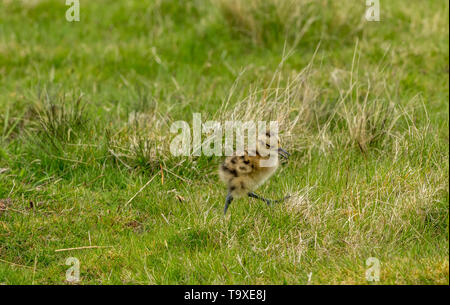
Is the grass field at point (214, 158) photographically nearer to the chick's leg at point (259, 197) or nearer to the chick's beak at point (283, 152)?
the chick's leg at point (259, 197)

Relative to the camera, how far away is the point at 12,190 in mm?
5848

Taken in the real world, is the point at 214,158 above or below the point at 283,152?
below

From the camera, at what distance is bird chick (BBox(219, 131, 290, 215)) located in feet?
17.9

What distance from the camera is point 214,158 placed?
6.41 metres

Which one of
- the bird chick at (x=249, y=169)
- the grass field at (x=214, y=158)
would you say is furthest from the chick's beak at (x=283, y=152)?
the grass field at (x=214, y=158)

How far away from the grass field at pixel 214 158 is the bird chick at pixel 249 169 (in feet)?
0.47

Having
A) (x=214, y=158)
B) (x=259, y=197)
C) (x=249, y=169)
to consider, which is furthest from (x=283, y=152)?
(x=214, y=158)

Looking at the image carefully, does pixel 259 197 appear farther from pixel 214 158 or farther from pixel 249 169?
pixel 214 158

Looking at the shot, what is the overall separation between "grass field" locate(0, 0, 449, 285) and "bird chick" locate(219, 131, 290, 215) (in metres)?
0.14

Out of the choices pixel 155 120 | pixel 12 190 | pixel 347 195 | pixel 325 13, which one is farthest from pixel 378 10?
pixel 12 190

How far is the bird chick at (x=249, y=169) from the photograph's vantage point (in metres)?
5.44

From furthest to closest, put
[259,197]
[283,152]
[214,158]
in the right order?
[214,158] < [283,152] < [259,197]

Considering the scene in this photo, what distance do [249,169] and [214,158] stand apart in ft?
3.18

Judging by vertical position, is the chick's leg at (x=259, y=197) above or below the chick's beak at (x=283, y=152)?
below
